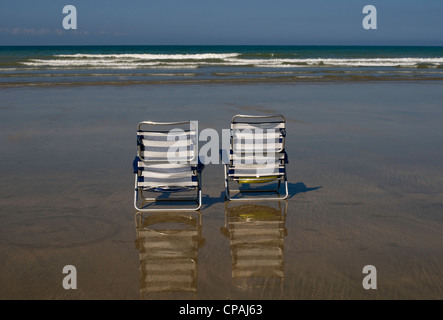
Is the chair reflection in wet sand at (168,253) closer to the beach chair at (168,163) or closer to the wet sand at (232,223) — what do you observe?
the wet sand at (232,223)

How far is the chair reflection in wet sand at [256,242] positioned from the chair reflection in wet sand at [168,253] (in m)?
0.36

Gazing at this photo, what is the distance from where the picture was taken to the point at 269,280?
404 cm

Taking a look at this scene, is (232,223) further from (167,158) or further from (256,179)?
(167,158)

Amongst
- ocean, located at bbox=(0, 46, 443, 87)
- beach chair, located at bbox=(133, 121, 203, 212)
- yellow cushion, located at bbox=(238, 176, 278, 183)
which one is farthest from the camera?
ocean, located at bbox=(0, 46, 443, 87)

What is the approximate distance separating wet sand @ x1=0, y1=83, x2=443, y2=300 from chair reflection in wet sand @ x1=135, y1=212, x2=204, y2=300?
0.05ft

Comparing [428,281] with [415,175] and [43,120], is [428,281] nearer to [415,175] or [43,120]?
[415,175]

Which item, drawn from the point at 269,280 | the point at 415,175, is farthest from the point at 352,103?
the point at 269,280

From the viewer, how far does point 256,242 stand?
4816mm

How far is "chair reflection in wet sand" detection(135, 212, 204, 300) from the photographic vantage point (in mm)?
3910

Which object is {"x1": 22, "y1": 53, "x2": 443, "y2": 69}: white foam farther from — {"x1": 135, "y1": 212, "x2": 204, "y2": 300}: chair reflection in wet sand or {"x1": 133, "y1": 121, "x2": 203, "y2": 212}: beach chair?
{"x1": 135, "y1": 212, "x2": 204, "y2": 300}: chair reflection in wet sand

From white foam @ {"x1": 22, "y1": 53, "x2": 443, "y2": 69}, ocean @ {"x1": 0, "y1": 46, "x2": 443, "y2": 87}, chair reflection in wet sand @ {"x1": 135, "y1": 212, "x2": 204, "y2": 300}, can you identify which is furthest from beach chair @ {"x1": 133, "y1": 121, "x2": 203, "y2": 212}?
white foam @ {"x1": 22, "y1": 53, "x2": 443, "y2": 69}

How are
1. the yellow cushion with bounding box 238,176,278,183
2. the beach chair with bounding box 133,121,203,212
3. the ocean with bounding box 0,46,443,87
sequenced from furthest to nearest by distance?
1. the ocean with bounding box 0,46,443,87
2. the yellow cushion with bounding box 238,176,278,183
3. the beach chair with bounding box 133,121,203,212

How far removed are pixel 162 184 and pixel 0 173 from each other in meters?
3.09
